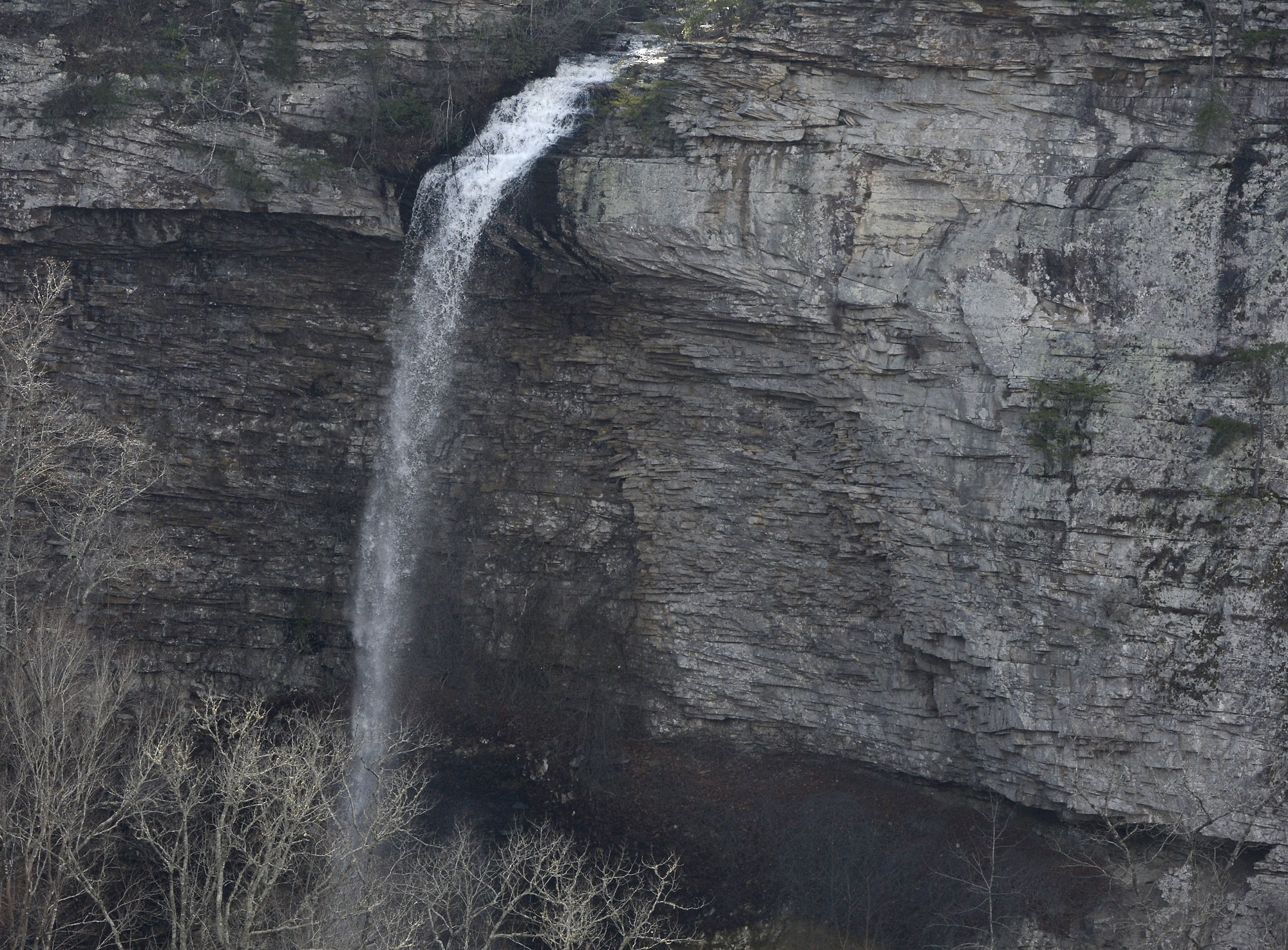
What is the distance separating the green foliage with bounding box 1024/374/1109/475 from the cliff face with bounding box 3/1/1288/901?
51 millimetres

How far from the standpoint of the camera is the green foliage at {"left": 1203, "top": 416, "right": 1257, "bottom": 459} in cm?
1606

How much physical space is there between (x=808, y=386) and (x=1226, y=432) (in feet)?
20.2

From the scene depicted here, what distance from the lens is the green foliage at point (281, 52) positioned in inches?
788

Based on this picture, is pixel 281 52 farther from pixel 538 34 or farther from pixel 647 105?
pixel 647 105

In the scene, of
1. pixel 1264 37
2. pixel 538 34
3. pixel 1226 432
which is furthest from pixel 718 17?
pixel 1226 432

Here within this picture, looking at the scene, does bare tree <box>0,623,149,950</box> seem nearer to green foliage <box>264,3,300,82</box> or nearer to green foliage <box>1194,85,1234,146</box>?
green foliage <box>264,3,300,82</box>

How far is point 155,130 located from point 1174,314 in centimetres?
1670

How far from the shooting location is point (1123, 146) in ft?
54.2

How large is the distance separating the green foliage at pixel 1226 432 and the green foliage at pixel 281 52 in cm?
1603

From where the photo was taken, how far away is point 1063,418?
1675 centimetres

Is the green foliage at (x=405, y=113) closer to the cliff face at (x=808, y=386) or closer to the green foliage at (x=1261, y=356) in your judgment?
the cliff face at (x=808, y=386)

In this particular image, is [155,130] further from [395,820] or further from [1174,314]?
[1174,314]

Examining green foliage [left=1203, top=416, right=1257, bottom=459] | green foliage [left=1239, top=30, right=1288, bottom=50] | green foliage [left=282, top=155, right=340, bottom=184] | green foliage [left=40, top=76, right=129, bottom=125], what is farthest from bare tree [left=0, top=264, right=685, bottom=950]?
green foliage [left=1239, top=30, right=1288, bottom=50]

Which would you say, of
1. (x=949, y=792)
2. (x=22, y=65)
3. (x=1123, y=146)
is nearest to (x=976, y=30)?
(x=1123, y=146)
